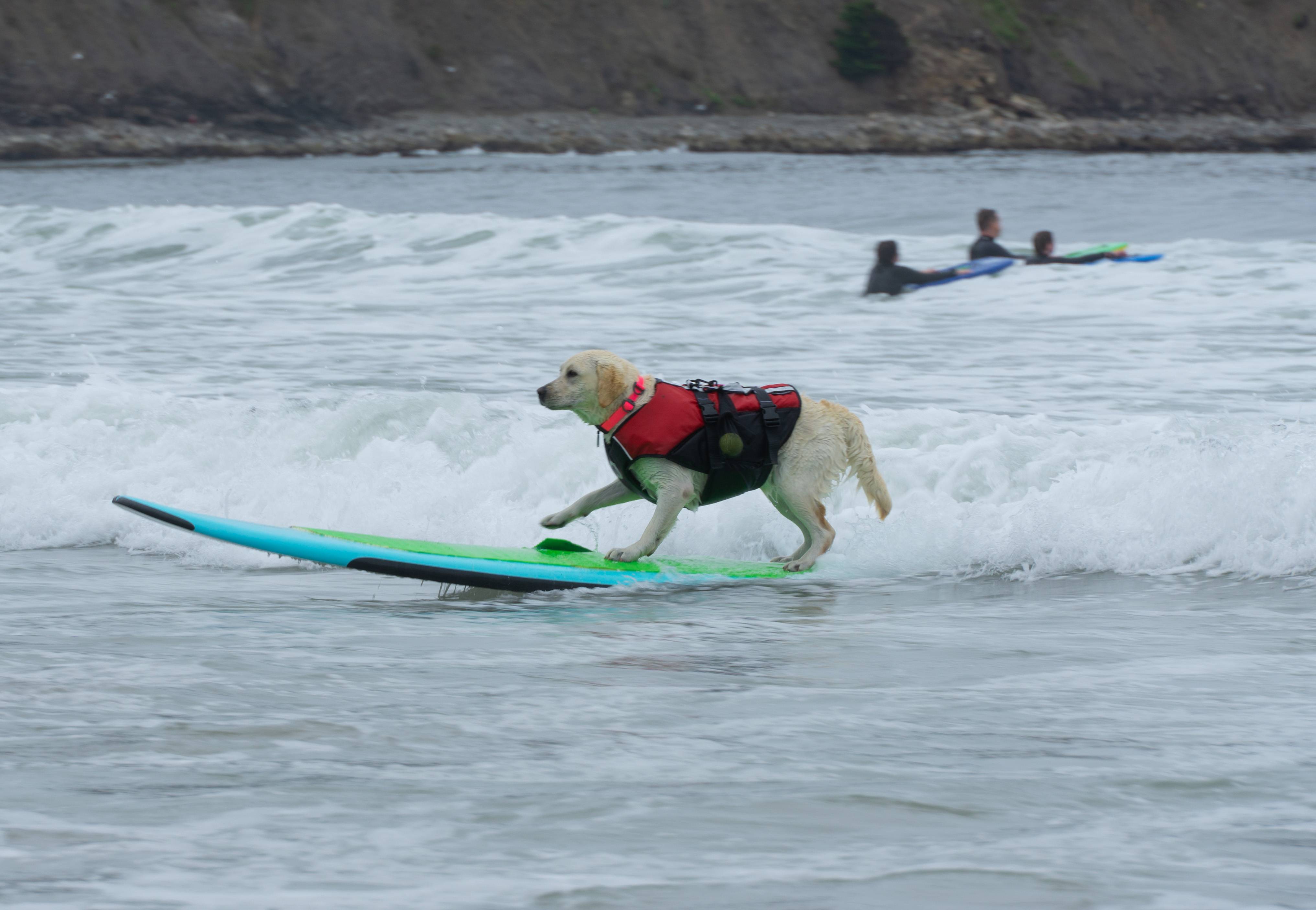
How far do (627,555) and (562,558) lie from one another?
0.29 metres

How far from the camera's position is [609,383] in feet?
20.3

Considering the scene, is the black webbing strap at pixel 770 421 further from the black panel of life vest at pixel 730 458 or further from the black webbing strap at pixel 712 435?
the black webbing strap at pixel 712 435

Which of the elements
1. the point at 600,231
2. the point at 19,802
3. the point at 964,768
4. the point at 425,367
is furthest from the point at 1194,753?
the point at 600,231

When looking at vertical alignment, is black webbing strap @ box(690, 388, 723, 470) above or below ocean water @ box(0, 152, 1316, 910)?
above

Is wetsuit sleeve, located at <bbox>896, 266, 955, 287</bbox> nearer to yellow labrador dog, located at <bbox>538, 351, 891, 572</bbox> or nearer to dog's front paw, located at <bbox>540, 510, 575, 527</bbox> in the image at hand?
yellow labrador dog, located at <bbox>538, 351, 891, 572</bbox>

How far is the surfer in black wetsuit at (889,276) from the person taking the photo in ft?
53.0

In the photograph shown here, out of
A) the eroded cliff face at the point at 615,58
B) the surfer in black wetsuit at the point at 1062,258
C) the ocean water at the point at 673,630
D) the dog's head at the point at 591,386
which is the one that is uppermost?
the eroded cliff face at the point at 615,58

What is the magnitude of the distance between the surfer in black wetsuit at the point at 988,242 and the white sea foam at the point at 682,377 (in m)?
0.78

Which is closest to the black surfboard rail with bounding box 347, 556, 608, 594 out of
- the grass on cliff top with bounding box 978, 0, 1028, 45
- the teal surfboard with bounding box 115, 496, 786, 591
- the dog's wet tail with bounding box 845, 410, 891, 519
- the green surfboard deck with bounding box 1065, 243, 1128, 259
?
the teal surfboard with bounding box 115, 496, 786, 591

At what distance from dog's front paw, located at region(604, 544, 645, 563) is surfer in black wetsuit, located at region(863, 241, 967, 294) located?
33.3ft

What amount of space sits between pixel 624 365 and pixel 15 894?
3.61 m

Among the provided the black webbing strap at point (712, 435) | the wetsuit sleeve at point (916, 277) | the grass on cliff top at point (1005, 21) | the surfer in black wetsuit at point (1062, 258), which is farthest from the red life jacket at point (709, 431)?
the grass on cliff top at point (1005, 21)

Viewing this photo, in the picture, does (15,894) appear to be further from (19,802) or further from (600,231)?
(600,231)

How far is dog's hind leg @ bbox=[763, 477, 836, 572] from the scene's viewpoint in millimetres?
6566
